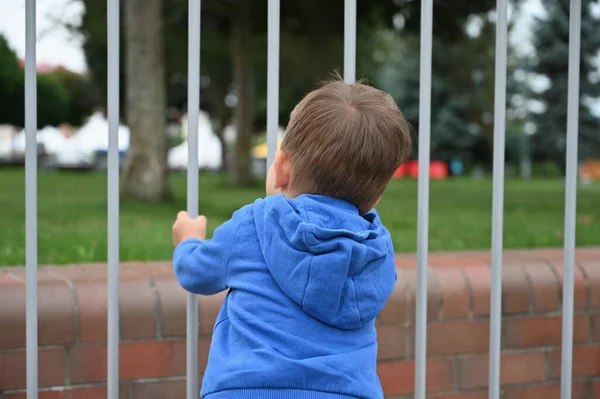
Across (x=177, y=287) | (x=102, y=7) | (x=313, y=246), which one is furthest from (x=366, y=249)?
(x=102, y=7)

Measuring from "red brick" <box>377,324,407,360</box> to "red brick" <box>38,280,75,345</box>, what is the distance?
889mm

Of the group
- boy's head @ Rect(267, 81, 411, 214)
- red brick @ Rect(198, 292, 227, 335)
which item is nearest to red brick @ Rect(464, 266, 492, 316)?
red brick @ Rect(198, 292, 227, 335)

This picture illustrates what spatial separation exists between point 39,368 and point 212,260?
0.77m

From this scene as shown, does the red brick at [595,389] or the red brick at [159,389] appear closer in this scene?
the red brick at [159,389]

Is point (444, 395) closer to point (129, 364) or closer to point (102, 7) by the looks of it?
point (129, 364)

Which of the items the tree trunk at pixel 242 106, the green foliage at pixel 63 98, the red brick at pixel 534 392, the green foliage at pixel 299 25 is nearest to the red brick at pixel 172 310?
the red brick at pixel 534 392

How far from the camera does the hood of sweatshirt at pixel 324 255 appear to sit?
1.27 m

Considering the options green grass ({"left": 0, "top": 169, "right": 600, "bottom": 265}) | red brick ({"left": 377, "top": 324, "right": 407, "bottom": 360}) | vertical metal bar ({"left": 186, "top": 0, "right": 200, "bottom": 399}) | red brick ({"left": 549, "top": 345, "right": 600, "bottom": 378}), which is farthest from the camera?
green grass ({"left": 0, "top": 169, "right": 600, "bottom": 265})

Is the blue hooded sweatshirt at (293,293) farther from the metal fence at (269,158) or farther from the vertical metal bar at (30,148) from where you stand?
the vertical metal bar at (30,148)

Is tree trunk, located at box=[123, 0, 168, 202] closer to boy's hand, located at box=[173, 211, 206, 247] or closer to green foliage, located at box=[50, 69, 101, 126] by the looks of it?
boy's hand, located at box=[173, 211, 206, 247]

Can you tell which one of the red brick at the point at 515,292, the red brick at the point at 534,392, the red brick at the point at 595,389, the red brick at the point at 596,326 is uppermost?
the red brick at the point at 515,292

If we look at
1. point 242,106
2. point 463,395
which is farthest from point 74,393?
point 242,106

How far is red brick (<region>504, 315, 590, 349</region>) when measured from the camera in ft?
7.71

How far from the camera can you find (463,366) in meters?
2.30
